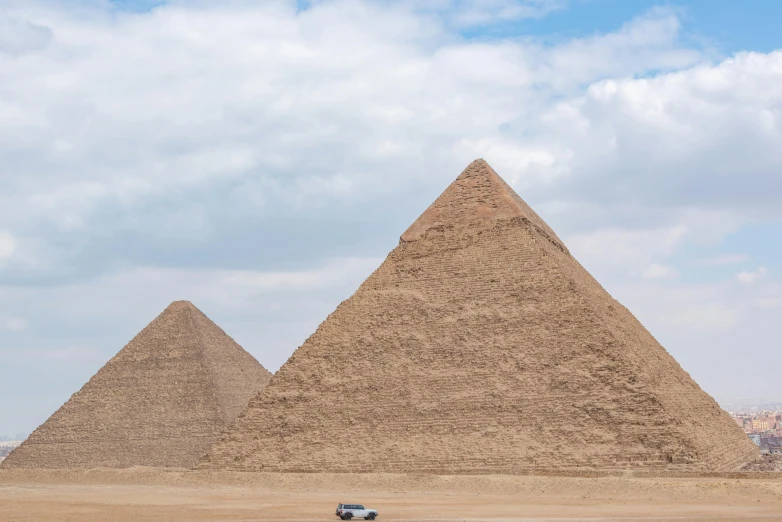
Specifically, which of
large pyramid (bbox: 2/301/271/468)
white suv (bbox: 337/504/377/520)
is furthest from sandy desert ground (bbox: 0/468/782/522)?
large pyramid (bbox: 2/301/271/468)

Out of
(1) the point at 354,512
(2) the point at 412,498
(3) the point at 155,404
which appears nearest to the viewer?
(1) the point at 354,512

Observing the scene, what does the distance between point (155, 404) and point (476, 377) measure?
19.5 m

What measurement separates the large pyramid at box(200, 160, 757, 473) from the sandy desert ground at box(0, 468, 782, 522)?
736 mm

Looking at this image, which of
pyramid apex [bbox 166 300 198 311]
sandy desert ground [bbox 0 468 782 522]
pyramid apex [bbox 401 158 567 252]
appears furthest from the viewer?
pyramid apex [bbox 166 300 198 311]

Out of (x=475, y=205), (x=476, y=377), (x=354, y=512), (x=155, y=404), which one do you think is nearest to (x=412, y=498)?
(x=476, y=377)

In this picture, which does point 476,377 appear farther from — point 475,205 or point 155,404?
point 155,404

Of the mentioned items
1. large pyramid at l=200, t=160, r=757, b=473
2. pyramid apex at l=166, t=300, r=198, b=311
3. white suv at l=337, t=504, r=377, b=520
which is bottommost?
white suv at l=337, t=504, r=377, b=520

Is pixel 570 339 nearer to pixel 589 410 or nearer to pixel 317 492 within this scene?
pixel 589 410

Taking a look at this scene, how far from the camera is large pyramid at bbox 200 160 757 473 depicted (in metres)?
30.9

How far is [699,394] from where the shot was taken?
4097 centimetres

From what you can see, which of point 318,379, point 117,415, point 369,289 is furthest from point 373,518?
point 117,415

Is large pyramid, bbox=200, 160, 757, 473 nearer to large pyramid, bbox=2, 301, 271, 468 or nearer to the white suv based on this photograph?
the white suv

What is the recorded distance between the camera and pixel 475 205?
37.7 metres

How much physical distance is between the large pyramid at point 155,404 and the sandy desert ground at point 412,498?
33.4ft
